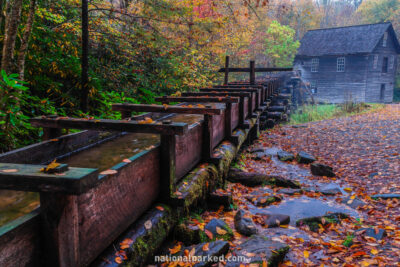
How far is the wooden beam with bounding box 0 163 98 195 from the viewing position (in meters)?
1.35

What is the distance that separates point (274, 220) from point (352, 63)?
35546mm

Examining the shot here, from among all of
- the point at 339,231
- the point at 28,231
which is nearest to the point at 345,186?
the point at 339,231

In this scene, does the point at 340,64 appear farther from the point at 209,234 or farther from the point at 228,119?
the point at 209,234

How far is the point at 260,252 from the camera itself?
286cm

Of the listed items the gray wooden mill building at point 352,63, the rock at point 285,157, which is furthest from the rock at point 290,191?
the gray wooden mill building at point 352,63

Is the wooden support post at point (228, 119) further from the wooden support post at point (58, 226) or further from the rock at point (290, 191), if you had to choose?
the wooden support post at point (58, 226)

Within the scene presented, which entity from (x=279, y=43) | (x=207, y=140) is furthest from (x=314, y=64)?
(x=207, y=140)

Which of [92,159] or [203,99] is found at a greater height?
[203,99]

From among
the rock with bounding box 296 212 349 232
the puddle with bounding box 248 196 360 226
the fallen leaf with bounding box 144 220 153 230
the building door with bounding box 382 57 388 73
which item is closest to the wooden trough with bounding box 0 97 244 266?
the fallen leaf with bounding box 144 220 153 230

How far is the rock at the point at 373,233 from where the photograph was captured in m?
3.60

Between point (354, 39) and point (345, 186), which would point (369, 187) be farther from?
point (354, 39)

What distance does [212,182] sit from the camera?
4234 mm

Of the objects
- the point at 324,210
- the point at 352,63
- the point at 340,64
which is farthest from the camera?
the point at 340,64

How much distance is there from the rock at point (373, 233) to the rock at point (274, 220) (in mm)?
891
